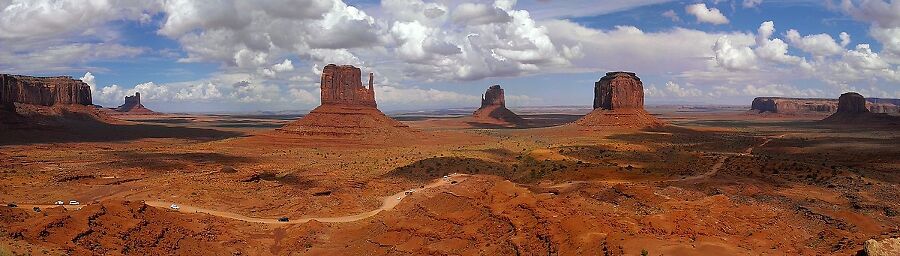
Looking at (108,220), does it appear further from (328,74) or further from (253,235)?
(328,74)

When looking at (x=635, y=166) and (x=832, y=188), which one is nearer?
(x=832, y=188)

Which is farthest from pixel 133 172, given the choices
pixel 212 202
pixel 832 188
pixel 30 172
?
pixel 832 188

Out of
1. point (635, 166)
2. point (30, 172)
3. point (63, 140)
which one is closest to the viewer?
point (30, 172)

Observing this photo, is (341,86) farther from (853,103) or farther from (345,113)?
(853,103)

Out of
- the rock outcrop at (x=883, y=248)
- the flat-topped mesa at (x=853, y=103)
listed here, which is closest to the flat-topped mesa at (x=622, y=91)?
the flat-topped mesa at (x=853, y=103)

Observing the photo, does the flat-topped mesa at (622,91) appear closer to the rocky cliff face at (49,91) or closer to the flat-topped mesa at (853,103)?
the flat-topped mesa at (853,103)

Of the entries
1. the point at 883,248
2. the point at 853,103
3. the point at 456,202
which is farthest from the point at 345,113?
the point at 853,103
